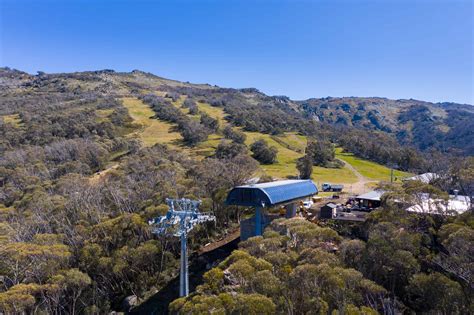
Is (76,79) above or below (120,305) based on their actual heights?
above

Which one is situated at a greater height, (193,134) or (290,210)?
(193,134)

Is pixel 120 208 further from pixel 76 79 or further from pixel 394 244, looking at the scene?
pixel 76 79

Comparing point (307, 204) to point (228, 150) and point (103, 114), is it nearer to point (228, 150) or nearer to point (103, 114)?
point (228, 150)

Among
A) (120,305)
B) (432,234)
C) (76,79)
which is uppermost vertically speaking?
(76,79)

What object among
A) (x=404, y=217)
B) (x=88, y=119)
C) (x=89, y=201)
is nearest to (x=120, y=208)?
(x=89, y=201)

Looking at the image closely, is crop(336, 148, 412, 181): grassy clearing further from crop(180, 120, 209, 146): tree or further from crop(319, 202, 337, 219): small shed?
crop(319, 202, 337, 219): small shed

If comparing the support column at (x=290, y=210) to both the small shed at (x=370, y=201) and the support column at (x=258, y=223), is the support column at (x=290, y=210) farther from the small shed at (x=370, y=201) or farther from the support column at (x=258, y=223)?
Result: the small shed at (x=370, y=201)

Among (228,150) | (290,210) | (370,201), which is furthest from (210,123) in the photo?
(290,210)

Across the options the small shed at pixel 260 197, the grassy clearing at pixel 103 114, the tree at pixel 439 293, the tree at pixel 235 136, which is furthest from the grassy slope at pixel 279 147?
the tree at pixel 439 293
